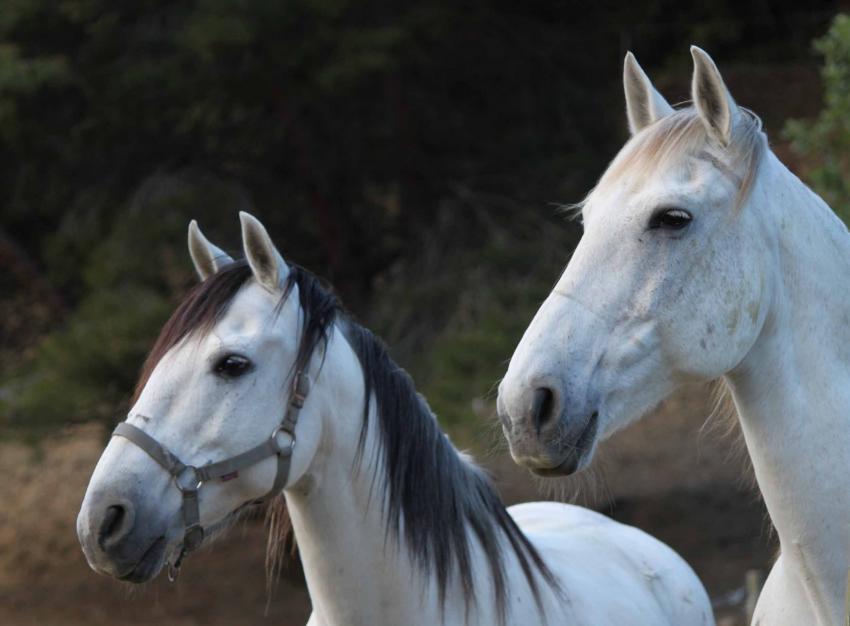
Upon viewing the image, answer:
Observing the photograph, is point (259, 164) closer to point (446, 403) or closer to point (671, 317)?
point (446, 403)

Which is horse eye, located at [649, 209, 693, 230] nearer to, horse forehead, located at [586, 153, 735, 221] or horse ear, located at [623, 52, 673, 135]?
horse forehead, located at [586, 153, 735, 221]

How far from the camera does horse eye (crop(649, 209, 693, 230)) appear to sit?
2207mm

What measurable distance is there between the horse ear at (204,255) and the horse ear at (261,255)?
265 millimetres

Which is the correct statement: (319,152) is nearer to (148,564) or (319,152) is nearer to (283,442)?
(283,442)

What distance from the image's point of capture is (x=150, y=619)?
29.5ft

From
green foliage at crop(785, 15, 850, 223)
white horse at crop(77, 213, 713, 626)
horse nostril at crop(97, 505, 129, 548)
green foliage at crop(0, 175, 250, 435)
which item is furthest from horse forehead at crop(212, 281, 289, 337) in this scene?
green foliage at crop(0, 175, 250, 435)

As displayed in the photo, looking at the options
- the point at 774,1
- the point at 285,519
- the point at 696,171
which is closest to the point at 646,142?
the point at 696,171

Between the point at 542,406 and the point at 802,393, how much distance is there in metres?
0.50

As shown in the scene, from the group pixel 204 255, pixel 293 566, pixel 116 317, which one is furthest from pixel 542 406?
pixel 293 566

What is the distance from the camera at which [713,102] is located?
225 centimetres

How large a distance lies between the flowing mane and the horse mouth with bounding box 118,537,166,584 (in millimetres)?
413

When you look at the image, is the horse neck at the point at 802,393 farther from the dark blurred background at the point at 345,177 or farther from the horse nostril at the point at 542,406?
the dark blurred background at the point at 345,177

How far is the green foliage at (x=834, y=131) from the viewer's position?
5.02m

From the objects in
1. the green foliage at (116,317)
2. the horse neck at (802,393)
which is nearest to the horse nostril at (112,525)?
the horse neck at (802,393)
